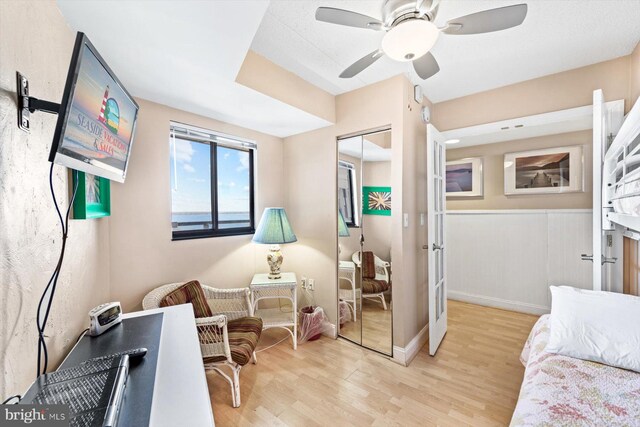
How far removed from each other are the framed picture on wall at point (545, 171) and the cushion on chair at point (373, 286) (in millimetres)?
2448

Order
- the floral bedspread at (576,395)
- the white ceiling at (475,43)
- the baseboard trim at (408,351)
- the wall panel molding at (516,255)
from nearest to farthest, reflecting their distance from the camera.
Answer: the floral bedspread at (576,395) < the white ceiling at (475,43) < the baseboard trim at (408,351) < the wall panel molding at (516,255)

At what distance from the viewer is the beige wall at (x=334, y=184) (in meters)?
2.21

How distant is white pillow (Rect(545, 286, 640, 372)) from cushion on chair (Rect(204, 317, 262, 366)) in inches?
73.3

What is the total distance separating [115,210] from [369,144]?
6.95ft

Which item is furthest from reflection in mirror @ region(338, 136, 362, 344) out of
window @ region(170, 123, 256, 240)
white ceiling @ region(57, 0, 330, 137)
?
window @ region(170, 123, 256, 240)

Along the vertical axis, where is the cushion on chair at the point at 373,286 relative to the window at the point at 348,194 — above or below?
below

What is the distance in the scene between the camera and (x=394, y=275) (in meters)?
2.24

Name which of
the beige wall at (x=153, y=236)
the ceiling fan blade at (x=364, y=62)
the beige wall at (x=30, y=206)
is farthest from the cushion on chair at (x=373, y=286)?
the beige wall at (x=30, y=206)

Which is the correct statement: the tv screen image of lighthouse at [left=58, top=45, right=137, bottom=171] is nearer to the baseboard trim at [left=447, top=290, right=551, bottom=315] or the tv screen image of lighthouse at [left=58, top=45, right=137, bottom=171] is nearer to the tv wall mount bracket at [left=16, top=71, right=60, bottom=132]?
the tv wall mount bracket at [left=16, top=71, right=60, bottom=132]

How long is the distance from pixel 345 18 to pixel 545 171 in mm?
3425

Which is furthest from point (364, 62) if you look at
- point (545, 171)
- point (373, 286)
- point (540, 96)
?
point (545, 171)

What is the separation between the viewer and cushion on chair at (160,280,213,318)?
6.21 feet

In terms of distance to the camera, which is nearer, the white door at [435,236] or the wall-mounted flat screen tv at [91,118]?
the wall-mounted flat screen tv at [91,118]
